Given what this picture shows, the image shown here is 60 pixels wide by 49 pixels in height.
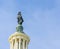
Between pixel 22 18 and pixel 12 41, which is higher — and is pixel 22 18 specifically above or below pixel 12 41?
above

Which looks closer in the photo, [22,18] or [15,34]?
[15,34]

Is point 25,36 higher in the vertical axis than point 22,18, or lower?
lower

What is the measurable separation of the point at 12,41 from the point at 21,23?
13.6 feet

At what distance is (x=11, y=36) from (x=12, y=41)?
2.63 feet

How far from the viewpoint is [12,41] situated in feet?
193

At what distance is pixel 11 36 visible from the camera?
193 feet

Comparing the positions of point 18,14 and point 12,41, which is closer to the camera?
point 12,41

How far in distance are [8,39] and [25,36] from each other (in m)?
2.86

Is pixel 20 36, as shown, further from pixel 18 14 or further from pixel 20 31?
pixel 18 14

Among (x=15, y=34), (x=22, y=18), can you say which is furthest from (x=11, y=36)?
(x=22, y=18)

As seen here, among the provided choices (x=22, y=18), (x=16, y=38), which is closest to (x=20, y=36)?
(x=16, y=38)

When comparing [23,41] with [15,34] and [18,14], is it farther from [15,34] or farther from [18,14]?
[18,14]

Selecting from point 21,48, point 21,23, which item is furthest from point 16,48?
point 21,23

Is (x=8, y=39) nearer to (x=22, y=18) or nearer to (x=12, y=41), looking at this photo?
(x=12, y=41)
